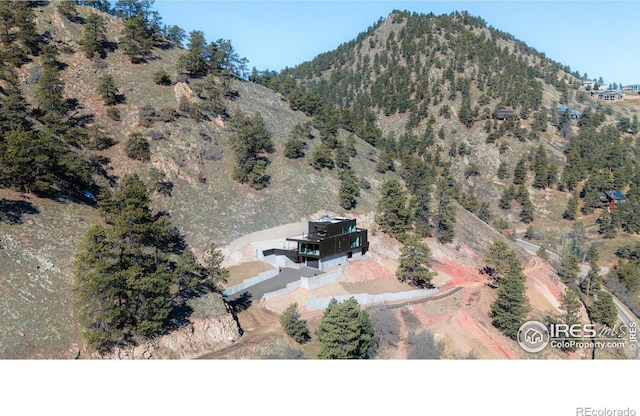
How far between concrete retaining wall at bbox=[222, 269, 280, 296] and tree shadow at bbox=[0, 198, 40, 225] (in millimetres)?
23272

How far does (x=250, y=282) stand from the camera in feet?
181

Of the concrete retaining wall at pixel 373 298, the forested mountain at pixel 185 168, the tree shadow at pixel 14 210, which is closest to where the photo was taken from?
the forested mountain at pixel 185 168

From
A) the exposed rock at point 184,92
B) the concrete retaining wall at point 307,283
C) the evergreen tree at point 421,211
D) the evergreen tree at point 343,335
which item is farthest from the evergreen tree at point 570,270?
the exposed rock at point 184,92

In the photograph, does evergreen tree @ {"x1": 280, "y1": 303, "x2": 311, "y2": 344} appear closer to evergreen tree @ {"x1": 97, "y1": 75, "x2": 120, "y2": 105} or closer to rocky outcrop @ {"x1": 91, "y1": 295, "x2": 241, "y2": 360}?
rocky outcrop @ {"x1": 91, "y1": 295, "x2": 241, "y2": 360}

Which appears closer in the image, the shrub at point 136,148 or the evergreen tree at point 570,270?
the shrub at point 136,148

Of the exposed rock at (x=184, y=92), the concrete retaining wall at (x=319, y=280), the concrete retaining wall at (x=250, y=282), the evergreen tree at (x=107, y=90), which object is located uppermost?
the exposed rock at (x=184, y=92)

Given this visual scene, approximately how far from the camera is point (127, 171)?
6569cm

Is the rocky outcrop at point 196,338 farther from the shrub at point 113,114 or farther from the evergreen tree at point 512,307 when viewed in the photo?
the shrub at point 113,114

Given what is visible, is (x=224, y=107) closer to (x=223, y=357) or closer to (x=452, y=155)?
(x=223, y=357)

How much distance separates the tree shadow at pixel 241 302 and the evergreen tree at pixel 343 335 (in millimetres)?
13901

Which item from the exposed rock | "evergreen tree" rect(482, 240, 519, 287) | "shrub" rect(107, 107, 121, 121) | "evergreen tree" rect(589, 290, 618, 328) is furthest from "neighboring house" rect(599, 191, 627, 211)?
"shrub" rect(107, 107, 121, 121)

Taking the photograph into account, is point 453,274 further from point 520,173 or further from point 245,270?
point 520,173

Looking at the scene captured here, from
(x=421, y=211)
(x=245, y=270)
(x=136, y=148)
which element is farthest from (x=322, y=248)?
(x=136, y=148)

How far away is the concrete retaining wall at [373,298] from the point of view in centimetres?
5047
